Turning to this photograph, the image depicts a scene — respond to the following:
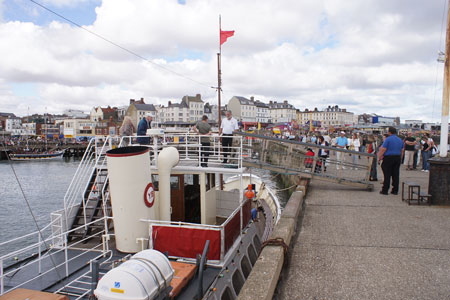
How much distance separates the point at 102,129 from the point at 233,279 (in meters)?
110

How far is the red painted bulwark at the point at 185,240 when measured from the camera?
623 centimetres

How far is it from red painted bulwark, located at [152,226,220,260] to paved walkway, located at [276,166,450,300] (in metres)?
1.59

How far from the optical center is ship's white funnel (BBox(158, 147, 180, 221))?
711cm

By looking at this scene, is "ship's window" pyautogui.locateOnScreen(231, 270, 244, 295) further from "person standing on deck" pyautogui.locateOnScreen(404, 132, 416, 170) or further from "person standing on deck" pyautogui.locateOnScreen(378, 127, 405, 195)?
"person standing on deck" pyautogui.locateOnScreen(404, 132, 416, 170)

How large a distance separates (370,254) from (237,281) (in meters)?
2.66

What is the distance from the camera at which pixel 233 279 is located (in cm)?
630

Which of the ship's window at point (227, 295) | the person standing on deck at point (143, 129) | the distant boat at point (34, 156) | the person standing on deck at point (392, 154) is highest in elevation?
the person standing on deck at point (143, 129)

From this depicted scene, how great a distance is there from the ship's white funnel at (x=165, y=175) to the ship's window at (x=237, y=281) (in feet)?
6.67

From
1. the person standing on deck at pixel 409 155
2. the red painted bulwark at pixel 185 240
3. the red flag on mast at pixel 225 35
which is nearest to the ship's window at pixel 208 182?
the red painted bulwark at pixel 185 240

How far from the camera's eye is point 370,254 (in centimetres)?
565

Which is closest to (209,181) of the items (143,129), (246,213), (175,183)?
(175,183)

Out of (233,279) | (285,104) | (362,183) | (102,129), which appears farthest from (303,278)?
(285,104)

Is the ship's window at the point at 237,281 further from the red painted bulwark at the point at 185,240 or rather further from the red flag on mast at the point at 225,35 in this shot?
the red flag on mast at the point at 225,35

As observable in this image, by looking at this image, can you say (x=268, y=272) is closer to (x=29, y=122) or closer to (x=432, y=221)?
(x=432, y=221)
